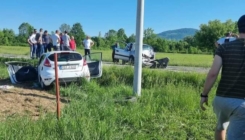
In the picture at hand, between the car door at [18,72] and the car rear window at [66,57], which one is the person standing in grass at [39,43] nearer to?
the car door at [18,72]

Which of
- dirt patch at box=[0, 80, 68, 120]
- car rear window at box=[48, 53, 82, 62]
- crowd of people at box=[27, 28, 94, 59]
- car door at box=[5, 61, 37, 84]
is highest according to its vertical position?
crowd of people at box=[27, 28, 94, 59]

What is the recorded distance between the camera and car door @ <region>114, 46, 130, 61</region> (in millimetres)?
22353

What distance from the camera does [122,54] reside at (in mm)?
22641

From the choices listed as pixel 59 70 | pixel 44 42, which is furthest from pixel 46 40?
pixel 59 70

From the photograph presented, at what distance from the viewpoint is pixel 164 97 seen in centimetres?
792

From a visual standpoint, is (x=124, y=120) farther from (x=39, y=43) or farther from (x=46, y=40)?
(x=39, y=43)

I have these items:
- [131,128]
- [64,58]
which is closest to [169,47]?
[64,58]

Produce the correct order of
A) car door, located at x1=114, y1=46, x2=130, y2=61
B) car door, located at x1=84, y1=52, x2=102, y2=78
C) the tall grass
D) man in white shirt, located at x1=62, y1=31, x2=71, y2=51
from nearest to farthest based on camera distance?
the tall grass
car door, located at x1=84, y1=52, x2=102, y2=78
man in white shirt, located at x1=62, y1=31, x2=71, y2=51
car door, located at x1=114, y1=46, x2=130, y2=61

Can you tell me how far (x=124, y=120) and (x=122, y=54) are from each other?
16618 mm

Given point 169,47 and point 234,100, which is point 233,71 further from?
point 169,47

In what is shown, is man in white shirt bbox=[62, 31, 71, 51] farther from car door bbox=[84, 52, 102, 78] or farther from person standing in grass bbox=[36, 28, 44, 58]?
car door bbox=[84, 52, 102, 78]

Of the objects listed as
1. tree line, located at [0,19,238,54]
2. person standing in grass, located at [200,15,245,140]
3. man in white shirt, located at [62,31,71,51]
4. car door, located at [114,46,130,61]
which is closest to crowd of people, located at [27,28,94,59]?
man in white shirt, located at [62,31,71,51]

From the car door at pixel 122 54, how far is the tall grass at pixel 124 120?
1279 centimetres

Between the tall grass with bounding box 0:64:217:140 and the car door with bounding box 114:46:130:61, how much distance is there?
12788mm
